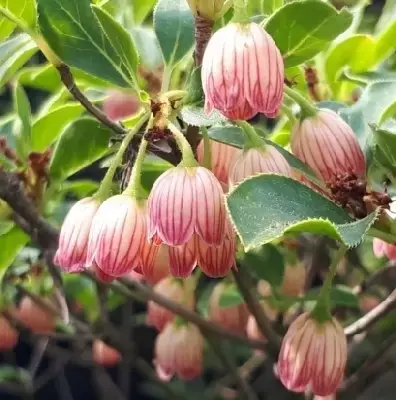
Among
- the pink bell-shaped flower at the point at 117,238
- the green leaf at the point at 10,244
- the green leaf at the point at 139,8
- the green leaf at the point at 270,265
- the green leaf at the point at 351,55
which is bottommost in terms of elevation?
the green leaf at the point at 270,265

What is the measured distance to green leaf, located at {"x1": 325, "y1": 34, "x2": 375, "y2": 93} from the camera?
1.11m

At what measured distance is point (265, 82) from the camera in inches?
26.4

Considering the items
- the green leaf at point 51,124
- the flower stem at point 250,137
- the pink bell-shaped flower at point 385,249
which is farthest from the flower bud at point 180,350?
the flower stem at point 250,137

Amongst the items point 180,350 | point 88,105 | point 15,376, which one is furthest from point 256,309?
point 15,376

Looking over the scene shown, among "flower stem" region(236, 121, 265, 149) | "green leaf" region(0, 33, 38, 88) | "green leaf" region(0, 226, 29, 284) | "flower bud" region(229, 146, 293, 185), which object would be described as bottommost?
"green leaf" region(0, 226, 29, 284)

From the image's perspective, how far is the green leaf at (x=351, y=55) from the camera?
1.11 metres

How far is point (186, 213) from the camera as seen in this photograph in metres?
0.69

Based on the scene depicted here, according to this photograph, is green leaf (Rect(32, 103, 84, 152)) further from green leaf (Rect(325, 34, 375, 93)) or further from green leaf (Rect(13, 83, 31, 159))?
green leaf (Rect(325, 34, 375, 93))

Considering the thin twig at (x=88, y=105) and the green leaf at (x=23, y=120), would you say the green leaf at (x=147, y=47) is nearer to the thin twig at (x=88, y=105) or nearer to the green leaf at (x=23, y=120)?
the green leaf at (x=23, y=120)

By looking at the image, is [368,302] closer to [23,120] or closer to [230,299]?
[230,299]

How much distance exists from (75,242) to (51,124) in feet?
1.29

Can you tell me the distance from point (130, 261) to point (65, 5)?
27cm

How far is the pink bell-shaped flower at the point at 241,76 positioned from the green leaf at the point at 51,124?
41 cm

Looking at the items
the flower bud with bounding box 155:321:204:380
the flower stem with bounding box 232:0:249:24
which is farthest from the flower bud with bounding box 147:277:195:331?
the flower stem with bounding box 232:0:249:24
